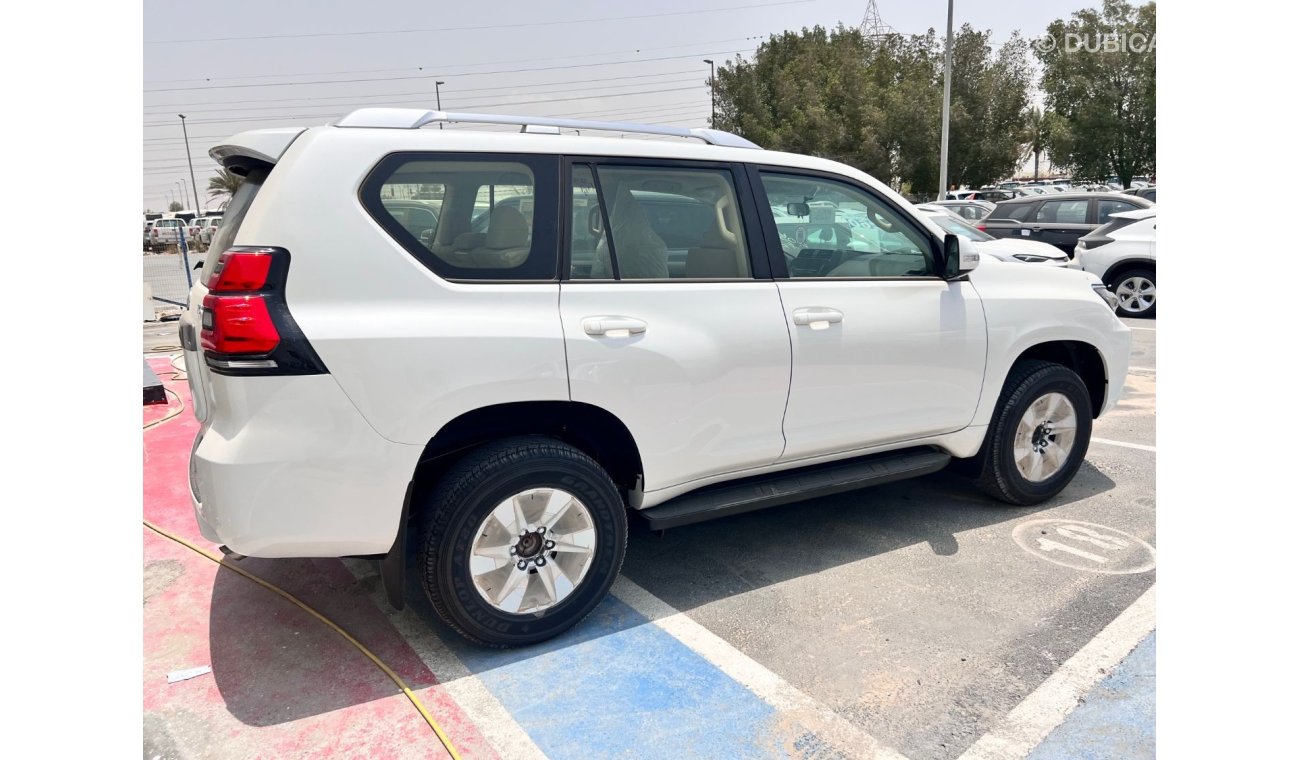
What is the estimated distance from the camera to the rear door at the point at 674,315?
9.83 ft

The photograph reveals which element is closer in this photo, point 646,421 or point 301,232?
point 301,232

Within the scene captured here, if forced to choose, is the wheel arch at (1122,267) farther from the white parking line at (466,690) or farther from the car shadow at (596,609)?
the white parking line at (466,690)

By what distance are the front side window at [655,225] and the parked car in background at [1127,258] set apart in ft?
30.7

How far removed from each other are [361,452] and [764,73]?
1646 inches

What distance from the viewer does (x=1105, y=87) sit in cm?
3033

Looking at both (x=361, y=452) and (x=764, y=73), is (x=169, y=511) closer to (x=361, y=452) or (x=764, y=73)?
(x=361, y=452)

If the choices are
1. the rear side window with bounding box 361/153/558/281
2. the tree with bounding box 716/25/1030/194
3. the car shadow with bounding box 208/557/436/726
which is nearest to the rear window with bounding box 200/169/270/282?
the rear side window with bounding box 361/153/558/281

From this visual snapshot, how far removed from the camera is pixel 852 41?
38.4 metres

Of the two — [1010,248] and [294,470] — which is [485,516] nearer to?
[294,470]

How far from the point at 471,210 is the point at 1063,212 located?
12501 mm

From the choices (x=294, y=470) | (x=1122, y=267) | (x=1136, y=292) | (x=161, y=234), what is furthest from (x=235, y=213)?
(x=161, y=234)

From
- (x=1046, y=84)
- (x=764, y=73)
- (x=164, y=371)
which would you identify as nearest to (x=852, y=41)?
(x=764, y=73)

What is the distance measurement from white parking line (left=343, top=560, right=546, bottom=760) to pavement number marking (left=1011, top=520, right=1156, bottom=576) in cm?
261

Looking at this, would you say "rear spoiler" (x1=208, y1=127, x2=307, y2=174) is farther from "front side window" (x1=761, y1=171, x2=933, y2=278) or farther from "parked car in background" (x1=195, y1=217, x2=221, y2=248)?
"front side window" (x1=761, y1=171, x2=933, y2=278)
